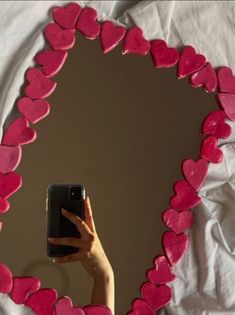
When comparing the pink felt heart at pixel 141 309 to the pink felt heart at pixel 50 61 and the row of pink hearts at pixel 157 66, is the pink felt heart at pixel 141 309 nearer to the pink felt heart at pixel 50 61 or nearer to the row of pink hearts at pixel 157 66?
the row of pink hearts at pixel 157 66

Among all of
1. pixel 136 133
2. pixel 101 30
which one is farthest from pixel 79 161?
pixel 101 30

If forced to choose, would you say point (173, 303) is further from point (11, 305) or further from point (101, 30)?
point (101, 30)

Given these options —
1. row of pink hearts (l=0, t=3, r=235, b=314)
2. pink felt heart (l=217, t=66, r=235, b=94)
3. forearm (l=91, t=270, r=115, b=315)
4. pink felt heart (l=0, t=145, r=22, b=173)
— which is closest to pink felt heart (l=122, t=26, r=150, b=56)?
row of pink hearts (l=0, t=3, r=235, b=314)

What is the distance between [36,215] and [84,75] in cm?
21

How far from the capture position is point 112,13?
27.5 inches

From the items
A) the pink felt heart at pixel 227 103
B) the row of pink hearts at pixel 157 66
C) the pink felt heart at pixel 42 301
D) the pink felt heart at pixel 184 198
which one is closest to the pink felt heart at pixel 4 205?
the row of pink hearts at pixel 157 66

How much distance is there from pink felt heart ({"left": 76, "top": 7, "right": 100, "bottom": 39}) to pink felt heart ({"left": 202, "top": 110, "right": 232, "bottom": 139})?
8.0 inches

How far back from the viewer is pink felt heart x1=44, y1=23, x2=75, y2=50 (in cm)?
66

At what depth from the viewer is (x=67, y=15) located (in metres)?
0.67

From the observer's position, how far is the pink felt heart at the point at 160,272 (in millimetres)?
615

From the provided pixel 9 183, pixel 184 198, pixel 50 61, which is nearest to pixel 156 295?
pixel 184 198

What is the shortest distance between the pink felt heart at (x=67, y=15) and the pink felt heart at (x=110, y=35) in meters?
0.04

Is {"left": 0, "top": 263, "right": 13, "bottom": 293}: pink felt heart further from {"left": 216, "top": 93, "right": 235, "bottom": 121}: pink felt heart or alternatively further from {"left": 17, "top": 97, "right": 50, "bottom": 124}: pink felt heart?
{"left": 216, "top": 93, "right": 235, "bottom": 121}: pink felt heart

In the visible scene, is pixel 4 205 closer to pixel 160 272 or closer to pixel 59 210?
pixel 59 210
